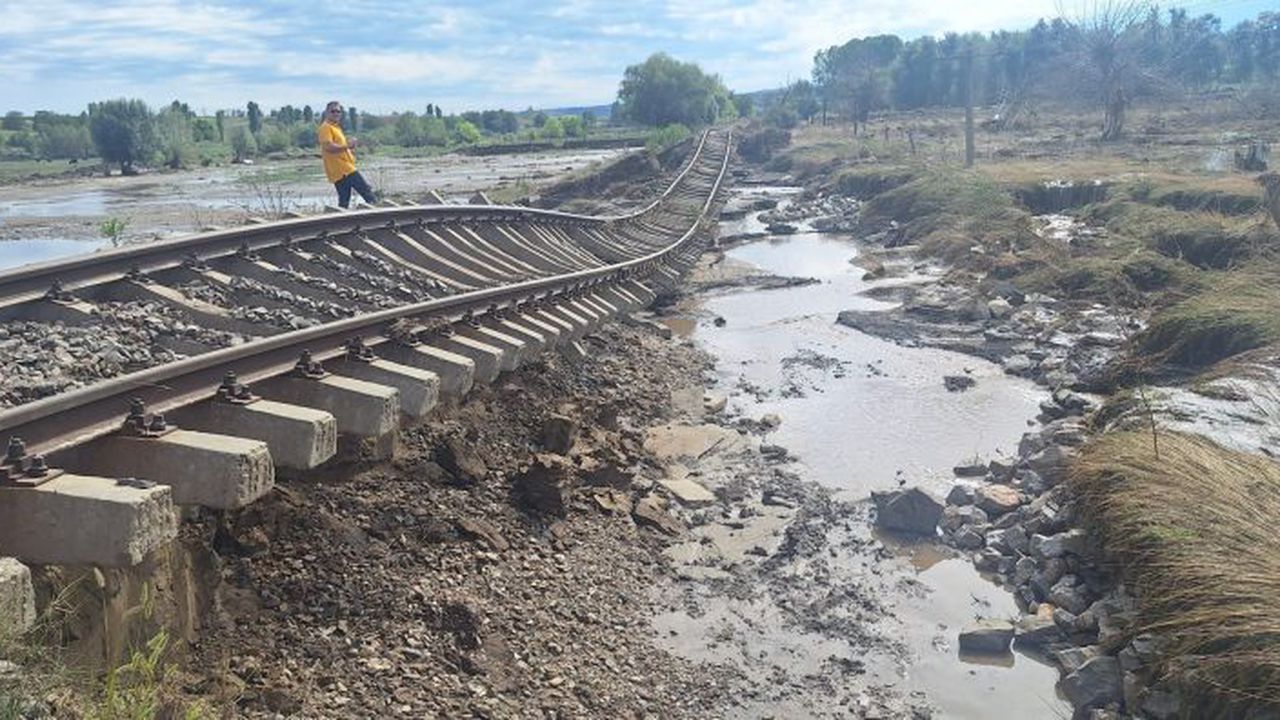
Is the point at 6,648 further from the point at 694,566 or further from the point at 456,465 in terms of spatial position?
the point at 694,566

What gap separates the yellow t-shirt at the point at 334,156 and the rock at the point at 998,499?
8936 millimetres

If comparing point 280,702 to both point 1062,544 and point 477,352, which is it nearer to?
point 477,352

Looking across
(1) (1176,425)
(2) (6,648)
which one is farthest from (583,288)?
(2) (6,648)

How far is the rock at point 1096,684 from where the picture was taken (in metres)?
5.10

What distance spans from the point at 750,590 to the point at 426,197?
927cm

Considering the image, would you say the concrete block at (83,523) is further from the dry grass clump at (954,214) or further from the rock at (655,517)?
the dry grass clump at (954,214)

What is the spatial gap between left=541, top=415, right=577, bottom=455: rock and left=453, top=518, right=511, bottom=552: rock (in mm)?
1544

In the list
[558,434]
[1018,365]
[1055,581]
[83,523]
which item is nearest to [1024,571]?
[1055,581]

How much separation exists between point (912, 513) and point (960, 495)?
635 millimetres

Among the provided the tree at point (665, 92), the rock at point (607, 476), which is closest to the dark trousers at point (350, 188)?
the rock at point (607, 476)

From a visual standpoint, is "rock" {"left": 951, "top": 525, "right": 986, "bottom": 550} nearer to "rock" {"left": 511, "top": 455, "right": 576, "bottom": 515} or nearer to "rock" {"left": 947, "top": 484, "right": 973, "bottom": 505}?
"rock" {"left": 947, "top": 484, "right": 973, "bottom": 505}

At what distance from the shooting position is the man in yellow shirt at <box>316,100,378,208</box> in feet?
41.9

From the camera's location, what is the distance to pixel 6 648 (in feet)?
9.78

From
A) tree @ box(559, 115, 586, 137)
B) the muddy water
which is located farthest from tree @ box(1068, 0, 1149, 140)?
tree @ box(559, 115, 586, 137)
